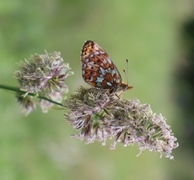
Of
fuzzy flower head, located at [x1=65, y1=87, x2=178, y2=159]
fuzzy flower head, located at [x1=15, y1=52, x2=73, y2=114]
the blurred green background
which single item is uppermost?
the blurred green background

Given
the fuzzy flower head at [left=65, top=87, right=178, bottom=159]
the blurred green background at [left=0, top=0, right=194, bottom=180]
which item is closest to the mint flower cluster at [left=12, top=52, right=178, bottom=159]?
the fuzzy flower head at [left=65, top=87, right=178, bottom=159]

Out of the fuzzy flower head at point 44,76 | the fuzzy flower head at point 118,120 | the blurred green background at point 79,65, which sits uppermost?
the blurred green background at point 79,65

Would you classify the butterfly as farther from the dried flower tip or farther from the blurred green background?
the blurred green background

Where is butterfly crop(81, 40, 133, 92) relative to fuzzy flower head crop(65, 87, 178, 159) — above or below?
above

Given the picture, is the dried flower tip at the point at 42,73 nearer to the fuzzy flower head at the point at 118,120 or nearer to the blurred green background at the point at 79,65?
the fuzzy flower head at the point at 118,120

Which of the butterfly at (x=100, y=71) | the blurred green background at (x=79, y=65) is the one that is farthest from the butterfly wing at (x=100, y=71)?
the blurred green background at (x=79, y=65)

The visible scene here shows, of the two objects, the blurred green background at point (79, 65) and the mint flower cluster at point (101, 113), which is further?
the blurred green background at point (79, 65)
